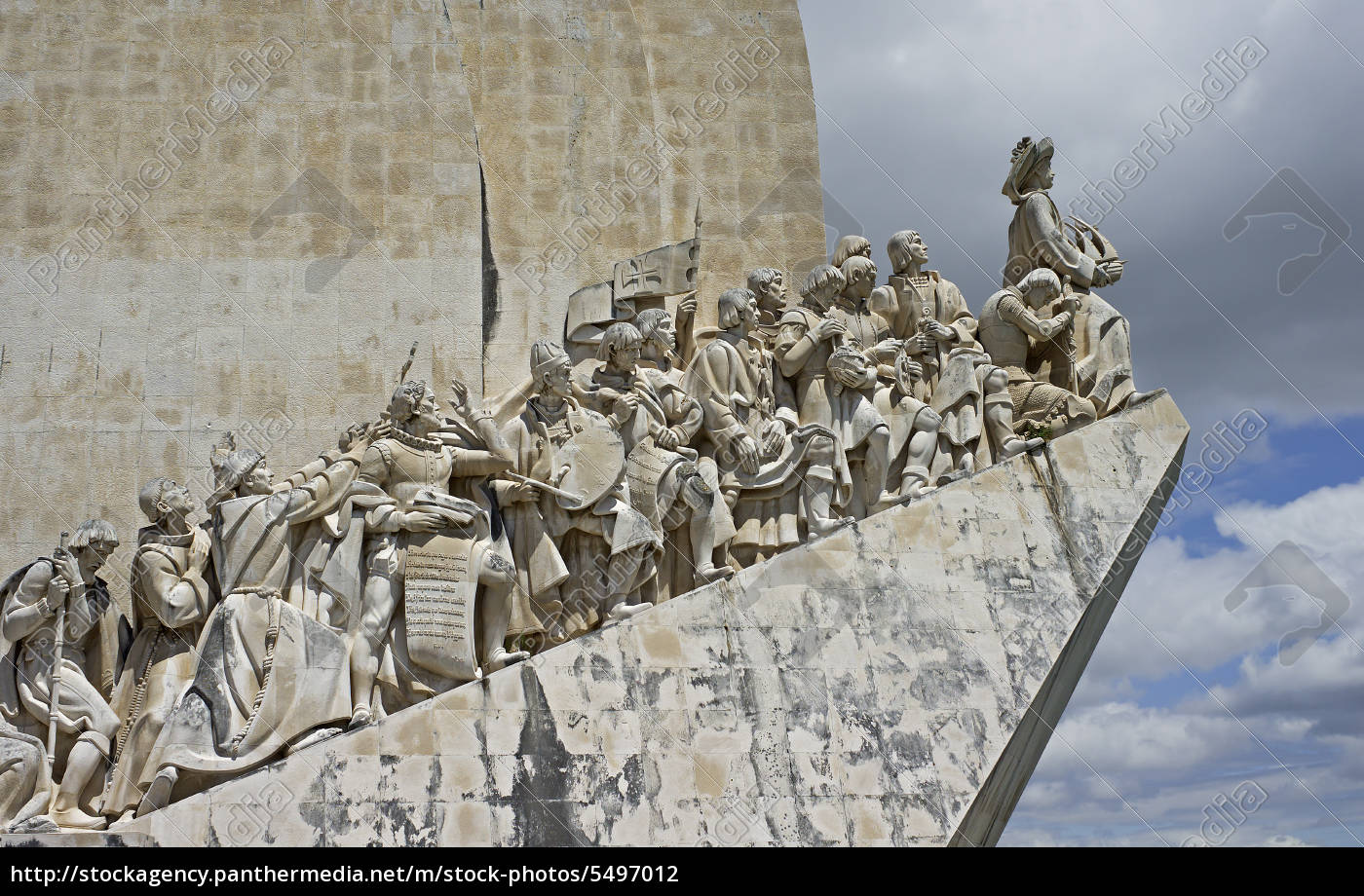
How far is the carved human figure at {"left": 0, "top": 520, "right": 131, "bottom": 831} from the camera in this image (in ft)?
28.8

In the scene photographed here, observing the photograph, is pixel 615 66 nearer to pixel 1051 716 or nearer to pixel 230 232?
pixel 230 232

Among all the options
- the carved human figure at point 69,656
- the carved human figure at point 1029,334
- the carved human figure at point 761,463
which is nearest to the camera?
the carved human figure at point 69,656

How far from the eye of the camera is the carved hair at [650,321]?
34.6 ft

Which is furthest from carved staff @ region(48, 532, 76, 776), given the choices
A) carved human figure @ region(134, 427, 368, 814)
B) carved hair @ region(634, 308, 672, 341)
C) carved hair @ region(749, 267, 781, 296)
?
carved hair @ region(749, 267, 781, 296)

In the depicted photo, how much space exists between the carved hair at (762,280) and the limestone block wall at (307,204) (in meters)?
1.39

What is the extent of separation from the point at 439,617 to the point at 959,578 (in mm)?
3258

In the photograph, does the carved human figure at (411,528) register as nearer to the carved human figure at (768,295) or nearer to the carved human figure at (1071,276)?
the carved human figure at (768,295)

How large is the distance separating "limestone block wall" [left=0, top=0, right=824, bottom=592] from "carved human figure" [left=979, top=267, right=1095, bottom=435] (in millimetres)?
2211

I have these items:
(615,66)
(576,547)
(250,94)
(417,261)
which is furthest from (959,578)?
(250,94)

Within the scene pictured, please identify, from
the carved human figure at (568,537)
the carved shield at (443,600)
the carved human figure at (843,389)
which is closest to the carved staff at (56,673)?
the carved shield at (443,600)
